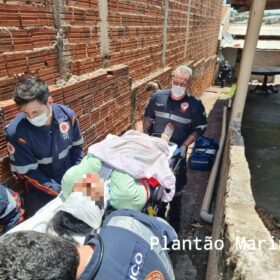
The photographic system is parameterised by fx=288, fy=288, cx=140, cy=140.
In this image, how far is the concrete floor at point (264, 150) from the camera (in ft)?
13.9

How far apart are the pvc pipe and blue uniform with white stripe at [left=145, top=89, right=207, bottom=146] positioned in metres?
0.92

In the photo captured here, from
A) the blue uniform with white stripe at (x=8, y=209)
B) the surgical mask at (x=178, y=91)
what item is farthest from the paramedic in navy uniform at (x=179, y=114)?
the blue uniform with white stripe at (x=8, y=209)

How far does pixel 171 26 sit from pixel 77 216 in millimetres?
5240

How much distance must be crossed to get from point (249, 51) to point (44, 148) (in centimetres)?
286

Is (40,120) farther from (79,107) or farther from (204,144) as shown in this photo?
(204,144)

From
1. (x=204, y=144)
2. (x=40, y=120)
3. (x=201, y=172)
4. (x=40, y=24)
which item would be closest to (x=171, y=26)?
(x=204, y=144)

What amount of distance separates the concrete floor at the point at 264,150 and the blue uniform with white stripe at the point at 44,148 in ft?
9.56

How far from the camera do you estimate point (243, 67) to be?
12.5ft

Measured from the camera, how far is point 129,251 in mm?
1183

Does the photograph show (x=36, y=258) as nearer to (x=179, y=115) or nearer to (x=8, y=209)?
(x=8, y=209)

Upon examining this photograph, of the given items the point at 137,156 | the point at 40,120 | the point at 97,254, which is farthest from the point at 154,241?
the point at 40,120

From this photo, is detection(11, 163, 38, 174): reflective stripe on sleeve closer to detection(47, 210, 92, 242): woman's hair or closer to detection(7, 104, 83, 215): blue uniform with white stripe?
detection(7, 104, 83, 215): blue uniform with white stripe

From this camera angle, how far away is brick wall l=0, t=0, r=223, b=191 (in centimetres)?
211

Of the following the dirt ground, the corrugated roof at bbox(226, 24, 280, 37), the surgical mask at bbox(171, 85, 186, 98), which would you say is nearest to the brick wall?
the surgical mask at bbox(171, 85, 186, 98)
